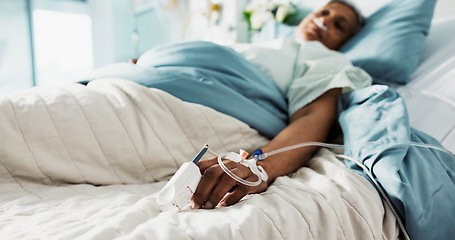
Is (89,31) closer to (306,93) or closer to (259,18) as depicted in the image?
(259,18)

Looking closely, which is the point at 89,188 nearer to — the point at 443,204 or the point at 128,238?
the point at 128,238

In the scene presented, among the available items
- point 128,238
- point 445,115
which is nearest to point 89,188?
point 128,238

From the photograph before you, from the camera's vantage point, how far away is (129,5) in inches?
114

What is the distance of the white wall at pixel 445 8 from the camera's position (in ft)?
4.56

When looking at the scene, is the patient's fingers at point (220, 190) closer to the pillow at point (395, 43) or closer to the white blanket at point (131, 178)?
the white blanket at point (131, 178)

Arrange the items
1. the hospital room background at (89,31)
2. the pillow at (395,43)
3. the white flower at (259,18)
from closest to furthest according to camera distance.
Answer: the pillow at (395,43) < the white flower at (259,18) < the hospital room background at (89,31)

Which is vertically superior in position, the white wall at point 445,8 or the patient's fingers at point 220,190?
the white wall at point 445,8

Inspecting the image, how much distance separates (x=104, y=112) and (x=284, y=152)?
1.34 feet

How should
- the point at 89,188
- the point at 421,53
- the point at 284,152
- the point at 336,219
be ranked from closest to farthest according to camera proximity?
1. the point at 336,219
2. the point at 89,188
3. the point at 284,152
4. the point at 421,53

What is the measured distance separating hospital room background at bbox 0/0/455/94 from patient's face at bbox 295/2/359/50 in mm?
829

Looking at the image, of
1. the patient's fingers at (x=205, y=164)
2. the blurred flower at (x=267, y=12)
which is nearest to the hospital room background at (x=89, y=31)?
the blurred flower at (x=267, y=12)

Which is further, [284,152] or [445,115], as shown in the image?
[445,115]

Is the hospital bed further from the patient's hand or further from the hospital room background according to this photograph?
the hospital room background

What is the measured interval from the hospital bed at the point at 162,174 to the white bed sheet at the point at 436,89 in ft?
0.18
